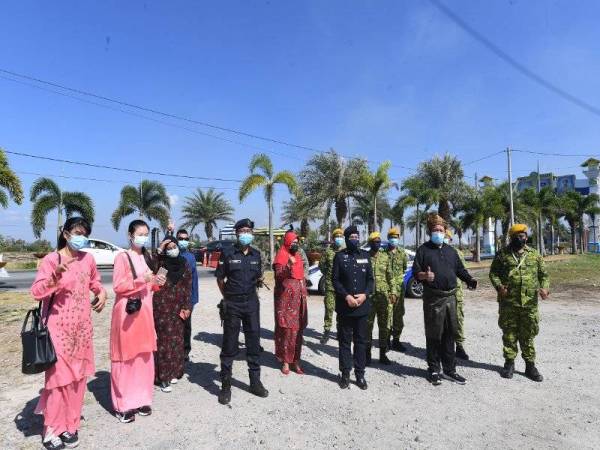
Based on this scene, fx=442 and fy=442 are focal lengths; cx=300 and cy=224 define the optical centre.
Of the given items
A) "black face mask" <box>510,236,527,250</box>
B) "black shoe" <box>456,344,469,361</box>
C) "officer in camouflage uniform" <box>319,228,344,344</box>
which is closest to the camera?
"black face mask" <box>510,236,527,250</box>

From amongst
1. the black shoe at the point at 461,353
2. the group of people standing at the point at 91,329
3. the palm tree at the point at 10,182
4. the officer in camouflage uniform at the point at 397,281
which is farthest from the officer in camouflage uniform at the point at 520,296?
the palm tree at the point at 10,182

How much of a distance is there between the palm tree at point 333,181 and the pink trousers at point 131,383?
22.4 metres

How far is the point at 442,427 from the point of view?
3.84 m

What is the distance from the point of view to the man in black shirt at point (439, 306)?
5.09m

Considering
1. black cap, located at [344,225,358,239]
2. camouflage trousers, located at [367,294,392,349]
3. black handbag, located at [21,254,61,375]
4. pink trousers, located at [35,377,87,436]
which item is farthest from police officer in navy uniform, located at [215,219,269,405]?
camouflage trousers, located at [367,294,392,349]

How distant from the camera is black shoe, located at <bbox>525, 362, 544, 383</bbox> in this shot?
508cm

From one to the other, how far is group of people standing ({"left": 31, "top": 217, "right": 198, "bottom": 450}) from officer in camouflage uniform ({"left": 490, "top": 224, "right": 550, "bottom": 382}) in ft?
12.9

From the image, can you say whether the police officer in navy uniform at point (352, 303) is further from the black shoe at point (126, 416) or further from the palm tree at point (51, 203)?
the palm tree at point (51, 203)

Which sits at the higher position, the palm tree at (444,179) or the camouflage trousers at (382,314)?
the palm tree at (444,179)

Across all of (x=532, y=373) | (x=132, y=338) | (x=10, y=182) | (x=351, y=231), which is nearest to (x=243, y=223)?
(x=351, y=231)

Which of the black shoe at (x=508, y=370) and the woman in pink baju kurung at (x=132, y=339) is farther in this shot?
the black shoe at (x=508, y=370)

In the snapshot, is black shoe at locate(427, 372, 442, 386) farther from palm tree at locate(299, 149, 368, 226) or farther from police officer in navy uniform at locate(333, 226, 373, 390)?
palm tree at locate(299, 149, 368, 226)

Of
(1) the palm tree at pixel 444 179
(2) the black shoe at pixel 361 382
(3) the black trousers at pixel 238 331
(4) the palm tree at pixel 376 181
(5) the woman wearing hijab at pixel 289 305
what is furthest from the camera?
(1) the palm tree at pixel 444 179

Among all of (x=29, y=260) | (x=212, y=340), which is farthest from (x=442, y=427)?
(x=29, y=260)
